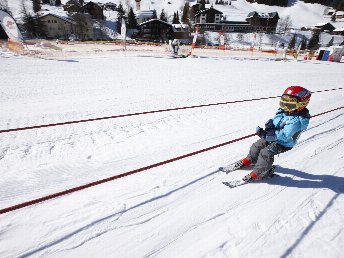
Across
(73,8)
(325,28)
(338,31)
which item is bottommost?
(338,31)

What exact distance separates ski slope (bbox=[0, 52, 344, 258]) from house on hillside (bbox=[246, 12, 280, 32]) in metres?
78.7

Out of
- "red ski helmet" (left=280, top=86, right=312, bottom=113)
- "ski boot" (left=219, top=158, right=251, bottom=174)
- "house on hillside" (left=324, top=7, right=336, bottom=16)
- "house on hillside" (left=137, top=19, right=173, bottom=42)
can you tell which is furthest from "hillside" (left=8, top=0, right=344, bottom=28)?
"red ski helmet" (left=280, top=86, right=312, bottom=113)

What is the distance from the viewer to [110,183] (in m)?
3.60

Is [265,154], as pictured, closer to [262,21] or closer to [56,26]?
[56,26]

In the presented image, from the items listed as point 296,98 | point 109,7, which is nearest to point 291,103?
point 296,98

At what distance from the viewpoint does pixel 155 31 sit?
54.5 meters

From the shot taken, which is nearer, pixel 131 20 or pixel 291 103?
pixel 291 103

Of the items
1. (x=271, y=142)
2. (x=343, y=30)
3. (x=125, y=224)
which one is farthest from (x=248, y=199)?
(x=343, y=30)

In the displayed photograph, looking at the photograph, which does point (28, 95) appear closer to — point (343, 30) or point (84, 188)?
point (84, 188)

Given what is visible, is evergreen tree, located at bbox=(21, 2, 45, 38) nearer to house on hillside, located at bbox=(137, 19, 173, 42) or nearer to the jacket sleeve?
house on hillside, located at bbox=(137, 19, 173, 42)

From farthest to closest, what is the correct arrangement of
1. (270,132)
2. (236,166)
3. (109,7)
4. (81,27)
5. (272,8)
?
(272,8) < (109,7) < (81,27) < (236,166) < (270,132)

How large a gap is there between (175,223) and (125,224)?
0.63 meters

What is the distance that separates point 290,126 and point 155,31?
56340mm

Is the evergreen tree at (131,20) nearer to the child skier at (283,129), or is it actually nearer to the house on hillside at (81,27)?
the house on hillside at (81,27)
